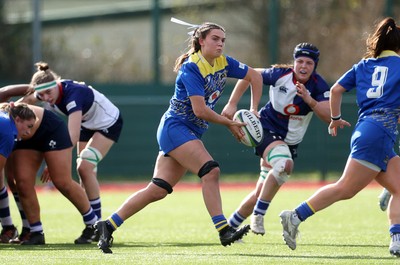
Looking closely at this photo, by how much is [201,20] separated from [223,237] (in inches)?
728

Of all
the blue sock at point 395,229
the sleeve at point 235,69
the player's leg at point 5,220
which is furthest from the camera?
the player's leg at point 5,220

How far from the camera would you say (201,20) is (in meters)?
26.0

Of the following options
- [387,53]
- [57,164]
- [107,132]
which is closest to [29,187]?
[57,164]

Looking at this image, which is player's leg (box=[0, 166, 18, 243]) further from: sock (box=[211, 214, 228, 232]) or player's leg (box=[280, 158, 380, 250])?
player's leg (box=[280, 158, 380, 250])

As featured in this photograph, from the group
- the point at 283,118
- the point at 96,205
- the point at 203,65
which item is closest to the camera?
the point at 203,65

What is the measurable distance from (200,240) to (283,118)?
1.49 meters

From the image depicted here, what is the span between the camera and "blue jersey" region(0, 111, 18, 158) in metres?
8.45

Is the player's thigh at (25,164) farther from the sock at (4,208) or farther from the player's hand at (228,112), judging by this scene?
the player's hand at (228,112)

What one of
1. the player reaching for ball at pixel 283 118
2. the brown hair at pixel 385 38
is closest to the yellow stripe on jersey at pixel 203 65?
the player reaching for ball at pixel 283 118

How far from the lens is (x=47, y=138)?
923 centimetres

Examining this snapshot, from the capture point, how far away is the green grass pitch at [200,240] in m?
7.63

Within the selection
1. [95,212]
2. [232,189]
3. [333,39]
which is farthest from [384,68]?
[333,39]

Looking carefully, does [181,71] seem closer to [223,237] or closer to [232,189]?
[223,237]

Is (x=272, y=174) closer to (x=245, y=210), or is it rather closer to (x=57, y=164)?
(x=245, y=210)
